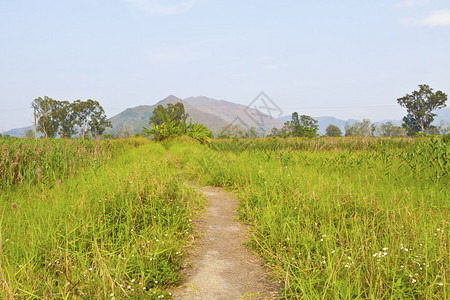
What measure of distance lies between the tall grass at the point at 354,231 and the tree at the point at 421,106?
83986mm

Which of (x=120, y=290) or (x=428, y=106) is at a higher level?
(x=428, y=106)

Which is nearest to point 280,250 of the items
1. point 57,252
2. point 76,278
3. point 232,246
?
point 232,246

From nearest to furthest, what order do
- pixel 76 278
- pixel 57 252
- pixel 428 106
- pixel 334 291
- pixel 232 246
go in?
pixel 334 291 → pixel 76 278 → pixel 57 252 → pixel 232 246 → pixel 428 106

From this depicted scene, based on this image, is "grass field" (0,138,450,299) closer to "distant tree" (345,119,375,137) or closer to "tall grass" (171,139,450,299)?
"tall grass" (171,139,450,299)

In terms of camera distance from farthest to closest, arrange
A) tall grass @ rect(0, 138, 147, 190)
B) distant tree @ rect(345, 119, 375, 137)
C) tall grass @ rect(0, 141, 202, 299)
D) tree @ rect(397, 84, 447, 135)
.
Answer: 1. distant tree @ rect(345, 119, 375, 137)
2. tree @ rect(397, 84, 447, 135)
3. tall grass @ rect(0, 138, 147, 190)
4. tall grass @ rect(0, 141, 202, 299)

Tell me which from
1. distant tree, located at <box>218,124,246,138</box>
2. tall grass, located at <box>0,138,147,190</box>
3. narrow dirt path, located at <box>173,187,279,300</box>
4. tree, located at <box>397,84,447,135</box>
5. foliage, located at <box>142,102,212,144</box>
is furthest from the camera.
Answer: tree, located at <box>397,84,447,135</box>

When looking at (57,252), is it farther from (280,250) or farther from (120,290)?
(280,250)

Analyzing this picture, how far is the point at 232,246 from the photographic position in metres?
3.41

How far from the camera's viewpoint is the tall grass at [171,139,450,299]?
226 cm

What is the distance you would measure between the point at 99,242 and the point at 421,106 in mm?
94757

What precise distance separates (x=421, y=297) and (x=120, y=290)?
2500mm

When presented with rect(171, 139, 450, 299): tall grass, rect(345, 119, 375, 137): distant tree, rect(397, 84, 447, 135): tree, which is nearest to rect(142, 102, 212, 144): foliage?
rect(171, 139, 450, 299): tall grass

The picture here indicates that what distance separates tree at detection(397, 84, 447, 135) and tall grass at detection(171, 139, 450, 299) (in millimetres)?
83986

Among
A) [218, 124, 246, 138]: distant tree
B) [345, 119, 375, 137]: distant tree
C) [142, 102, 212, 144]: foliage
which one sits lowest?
[142, 102, 212, 144]: foliage
